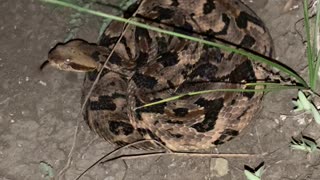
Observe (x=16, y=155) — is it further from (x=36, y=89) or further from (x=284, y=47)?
(x=284, y=47)

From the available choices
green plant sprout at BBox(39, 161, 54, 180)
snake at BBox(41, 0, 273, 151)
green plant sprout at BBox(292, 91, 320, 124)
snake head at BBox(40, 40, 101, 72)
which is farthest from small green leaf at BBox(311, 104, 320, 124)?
green plant sprout at BBox(39, 161, 54, 180)

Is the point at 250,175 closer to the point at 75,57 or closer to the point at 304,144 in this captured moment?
the point at 304,144

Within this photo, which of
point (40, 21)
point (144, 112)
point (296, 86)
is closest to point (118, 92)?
point (144, 112)

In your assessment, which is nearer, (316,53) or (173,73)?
(316,53)

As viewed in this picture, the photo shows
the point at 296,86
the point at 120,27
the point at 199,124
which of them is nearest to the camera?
the point at 296,86

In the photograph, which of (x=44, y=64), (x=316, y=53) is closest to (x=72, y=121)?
(x=44, y=64)

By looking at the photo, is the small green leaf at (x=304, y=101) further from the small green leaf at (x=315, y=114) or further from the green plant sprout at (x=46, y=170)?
the green plant sprout at (x=46, y=170)

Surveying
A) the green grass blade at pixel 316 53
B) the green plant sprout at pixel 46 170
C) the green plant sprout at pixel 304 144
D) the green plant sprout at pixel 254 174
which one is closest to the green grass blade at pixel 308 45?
the green grass blade at pixel 316 53
